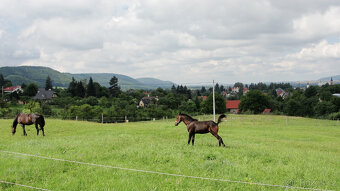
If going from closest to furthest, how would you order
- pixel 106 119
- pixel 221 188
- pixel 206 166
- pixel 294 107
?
pixel 221 188, pixel 206 166, pixel 106 119, pixel 294 107

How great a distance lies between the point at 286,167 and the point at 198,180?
13.2 feet

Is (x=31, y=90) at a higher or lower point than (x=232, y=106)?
higher

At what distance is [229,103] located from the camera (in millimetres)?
137750

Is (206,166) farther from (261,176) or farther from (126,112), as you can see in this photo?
(126,112)

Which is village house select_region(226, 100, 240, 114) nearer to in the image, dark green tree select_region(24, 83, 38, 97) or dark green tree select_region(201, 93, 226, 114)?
dark green tree select_region(201, 93, 226, 114)

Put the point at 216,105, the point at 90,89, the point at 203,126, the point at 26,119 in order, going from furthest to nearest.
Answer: the point at 90,89, the point at 216,105, the point at 26,119, the point at 203,126

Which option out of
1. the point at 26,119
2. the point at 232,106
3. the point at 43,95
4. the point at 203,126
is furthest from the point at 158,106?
the point at 203,126

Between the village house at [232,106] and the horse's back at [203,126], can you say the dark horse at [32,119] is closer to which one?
the horse's back at [203,126]

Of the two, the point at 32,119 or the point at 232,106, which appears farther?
the point at 232,106

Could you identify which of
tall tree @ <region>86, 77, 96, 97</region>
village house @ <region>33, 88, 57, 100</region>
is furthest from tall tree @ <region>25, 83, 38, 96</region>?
tall tree @ <region>86, 77, 96, 97</region>

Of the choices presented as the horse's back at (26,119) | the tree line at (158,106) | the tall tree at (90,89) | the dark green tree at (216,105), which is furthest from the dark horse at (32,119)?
the tall tree at (90,89)

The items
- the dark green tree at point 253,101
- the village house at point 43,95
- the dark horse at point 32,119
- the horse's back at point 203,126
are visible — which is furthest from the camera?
the village house at point 43,95

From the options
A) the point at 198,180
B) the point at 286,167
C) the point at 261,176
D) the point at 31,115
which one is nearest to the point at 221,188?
the point at 198,180

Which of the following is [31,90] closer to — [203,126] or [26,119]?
[26,119]
